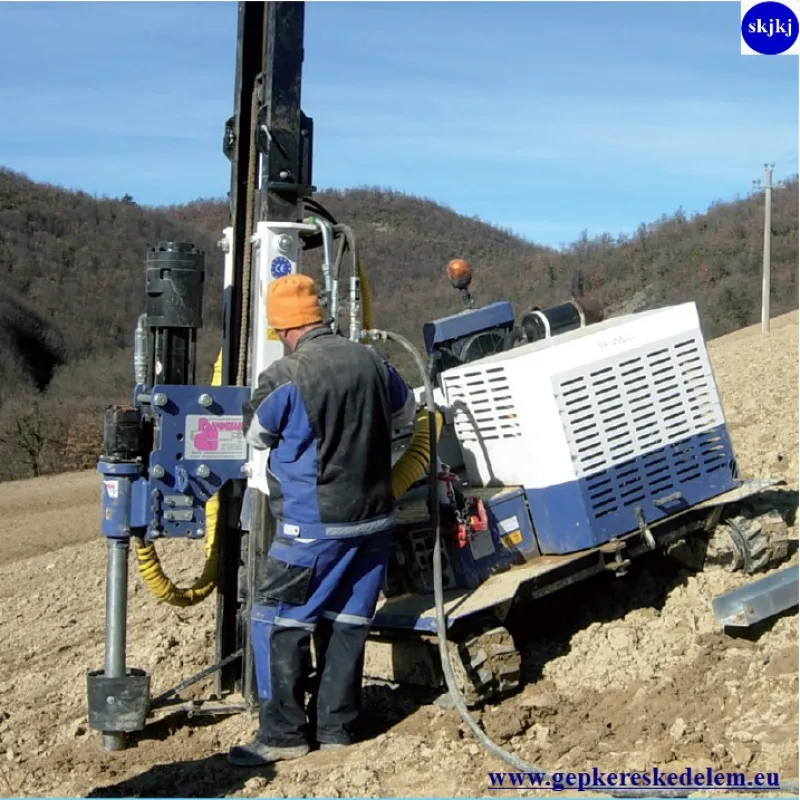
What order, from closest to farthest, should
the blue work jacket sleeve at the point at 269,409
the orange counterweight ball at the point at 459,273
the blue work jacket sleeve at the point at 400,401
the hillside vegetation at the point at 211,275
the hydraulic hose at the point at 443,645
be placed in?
the hydraulic hose at the point at 443,645 < the blue work jacket sleeve at the point at 269,409 < the blue work jacket sleeve at the point at 400,401 < the orange counterweight ball at the point at 459,273 < the hillside vegetation at the point at 211,275

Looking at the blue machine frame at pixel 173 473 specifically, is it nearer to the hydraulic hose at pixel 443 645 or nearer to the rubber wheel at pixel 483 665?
the hydraulic hose at pixel 443 645

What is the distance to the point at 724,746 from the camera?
4.78 metres

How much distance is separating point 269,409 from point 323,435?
24 centimetres

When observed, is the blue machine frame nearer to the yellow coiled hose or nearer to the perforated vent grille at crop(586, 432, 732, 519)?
the yellow coiled hose

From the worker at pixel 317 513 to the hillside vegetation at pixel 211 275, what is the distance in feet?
75.0

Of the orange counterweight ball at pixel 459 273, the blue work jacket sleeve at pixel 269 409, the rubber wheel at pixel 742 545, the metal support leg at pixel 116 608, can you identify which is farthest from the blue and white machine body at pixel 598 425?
the metal support leg at pixel 116 608

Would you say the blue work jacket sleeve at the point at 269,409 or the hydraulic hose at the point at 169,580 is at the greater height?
the blue work jacket sleeve at the point at 269,409

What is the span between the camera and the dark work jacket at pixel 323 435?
4809 mm

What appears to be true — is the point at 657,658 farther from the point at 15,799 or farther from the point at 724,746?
the point at 15,799

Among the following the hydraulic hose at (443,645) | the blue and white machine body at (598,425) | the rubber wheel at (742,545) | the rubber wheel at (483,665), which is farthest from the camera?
the rubber wheel at (742,545)

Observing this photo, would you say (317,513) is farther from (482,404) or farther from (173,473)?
(482,404)

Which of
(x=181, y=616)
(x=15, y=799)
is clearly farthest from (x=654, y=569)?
(x=15, y=799)

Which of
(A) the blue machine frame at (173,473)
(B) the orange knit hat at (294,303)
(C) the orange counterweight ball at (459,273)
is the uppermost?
(C) the orange counterweight ball at (459,273)

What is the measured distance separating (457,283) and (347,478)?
82.8 inches
